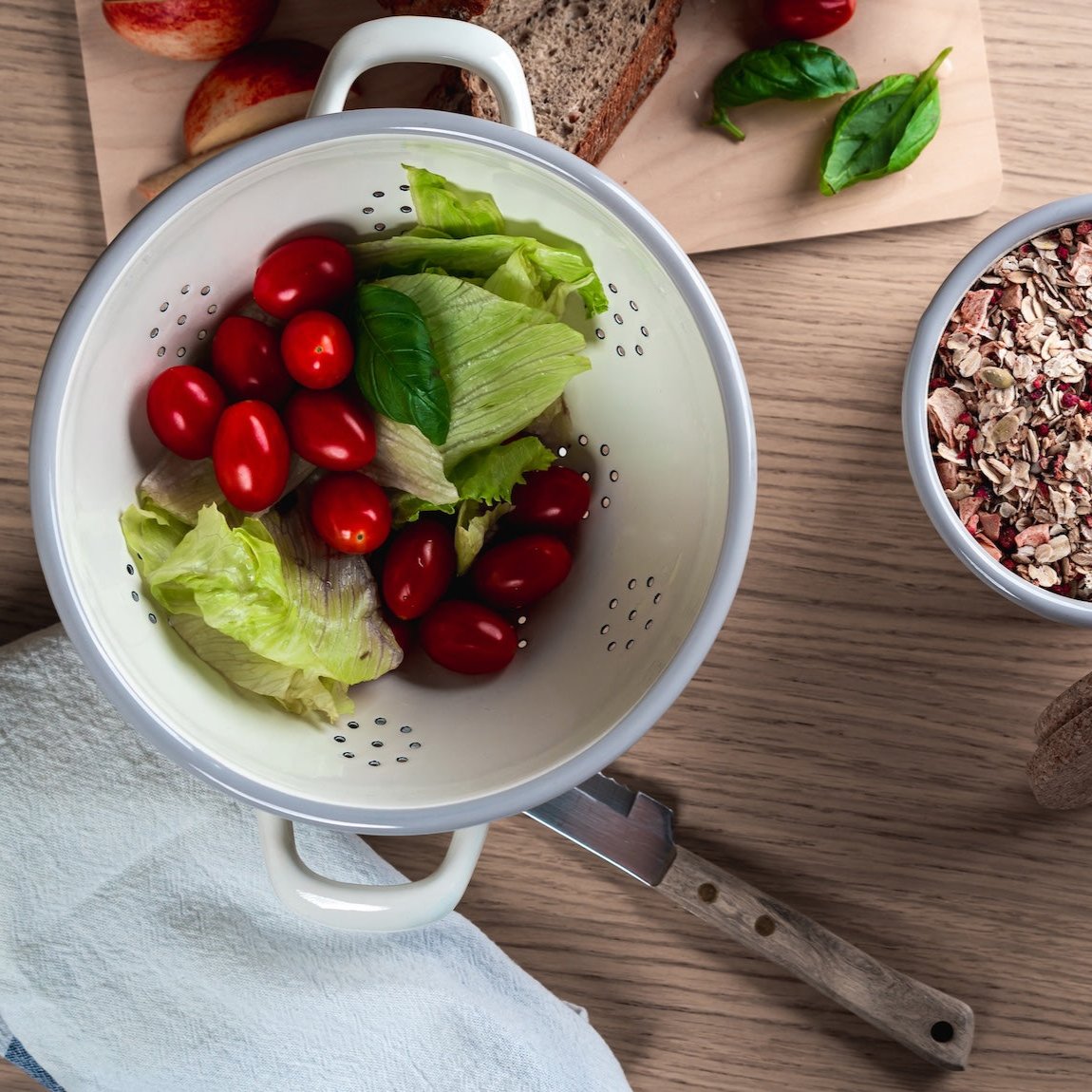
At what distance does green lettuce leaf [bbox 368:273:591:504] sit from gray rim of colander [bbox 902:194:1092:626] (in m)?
0.25

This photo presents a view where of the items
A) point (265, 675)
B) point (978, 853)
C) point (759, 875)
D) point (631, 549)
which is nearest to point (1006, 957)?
point (978, 853)

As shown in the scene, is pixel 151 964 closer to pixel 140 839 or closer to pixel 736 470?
pixel 140 839

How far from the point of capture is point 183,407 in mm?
657

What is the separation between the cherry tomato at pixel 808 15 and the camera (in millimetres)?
800

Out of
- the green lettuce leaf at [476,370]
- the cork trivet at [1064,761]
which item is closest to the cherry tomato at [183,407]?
the green lettuce leaf at [476,370]

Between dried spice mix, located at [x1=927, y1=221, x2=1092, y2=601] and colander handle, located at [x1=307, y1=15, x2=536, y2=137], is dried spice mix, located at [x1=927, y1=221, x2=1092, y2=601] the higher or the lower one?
the lower one

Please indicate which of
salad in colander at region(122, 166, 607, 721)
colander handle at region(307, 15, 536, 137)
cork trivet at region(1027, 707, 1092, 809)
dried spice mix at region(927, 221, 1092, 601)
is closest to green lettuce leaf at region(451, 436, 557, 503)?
salad in colander at region(122, 166, 607, 721)

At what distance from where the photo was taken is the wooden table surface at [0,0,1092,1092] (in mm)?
854

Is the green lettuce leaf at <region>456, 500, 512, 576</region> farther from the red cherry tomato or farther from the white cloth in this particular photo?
the white cloth

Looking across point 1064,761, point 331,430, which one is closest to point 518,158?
point 331,430

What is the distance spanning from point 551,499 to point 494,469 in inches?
1.7

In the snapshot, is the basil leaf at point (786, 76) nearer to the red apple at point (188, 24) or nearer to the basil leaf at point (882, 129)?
the basil leaf at point (882, 129)

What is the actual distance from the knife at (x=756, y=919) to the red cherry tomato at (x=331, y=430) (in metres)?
0.33

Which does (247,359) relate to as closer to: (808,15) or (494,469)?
(494,469)
